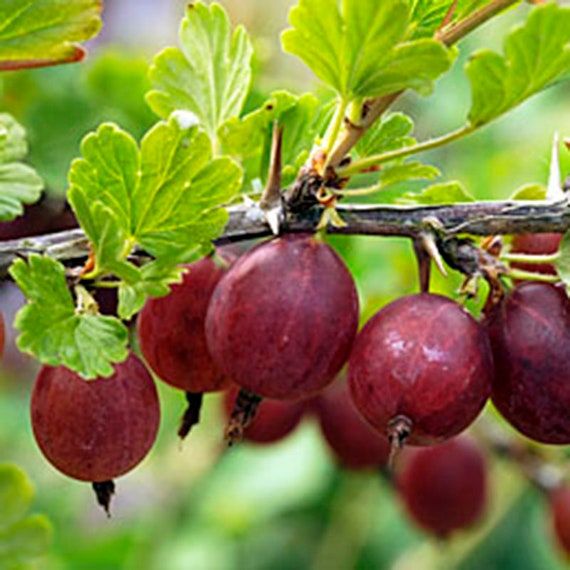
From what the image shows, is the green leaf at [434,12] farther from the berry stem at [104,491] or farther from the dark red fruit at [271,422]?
the dark red fruit at [271,422]

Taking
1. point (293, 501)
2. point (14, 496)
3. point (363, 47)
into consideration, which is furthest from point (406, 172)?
point (293, 501)

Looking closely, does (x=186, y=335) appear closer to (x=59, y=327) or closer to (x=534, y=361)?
(x=59, y=327)

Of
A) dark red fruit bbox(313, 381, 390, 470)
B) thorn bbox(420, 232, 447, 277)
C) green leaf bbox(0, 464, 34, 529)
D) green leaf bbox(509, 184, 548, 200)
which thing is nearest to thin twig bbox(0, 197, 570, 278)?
thorn bbox(420, 232, 447, 277)

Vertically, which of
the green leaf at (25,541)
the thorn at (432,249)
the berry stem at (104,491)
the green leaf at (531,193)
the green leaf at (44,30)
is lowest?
the green leaf at (25,541)

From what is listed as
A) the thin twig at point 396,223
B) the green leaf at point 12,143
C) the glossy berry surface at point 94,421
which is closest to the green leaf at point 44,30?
the green leaf at point 12,143

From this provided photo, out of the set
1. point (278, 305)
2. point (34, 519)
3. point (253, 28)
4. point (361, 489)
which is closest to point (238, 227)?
point (278, 305)
